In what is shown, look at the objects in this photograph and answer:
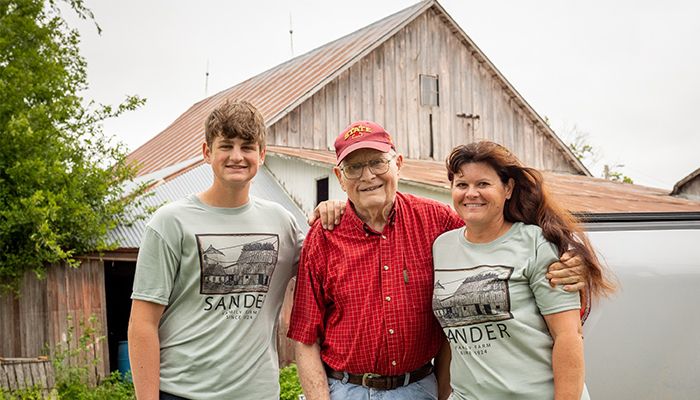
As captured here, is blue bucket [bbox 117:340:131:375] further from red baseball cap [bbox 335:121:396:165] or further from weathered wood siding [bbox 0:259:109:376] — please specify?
red baseball cap [bbox 335:121:396:165]

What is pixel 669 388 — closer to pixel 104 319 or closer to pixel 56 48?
pixel 104 319

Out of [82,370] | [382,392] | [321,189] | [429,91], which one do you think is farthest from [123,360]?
[382,392]

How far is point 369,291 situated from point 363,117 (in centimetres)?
1386

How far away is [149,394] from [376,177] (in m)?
1.31

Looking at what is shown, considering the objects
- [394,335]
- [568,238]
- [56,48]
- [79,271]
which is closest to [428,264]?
[394,335]

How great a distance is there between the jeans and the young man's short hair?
1.12m

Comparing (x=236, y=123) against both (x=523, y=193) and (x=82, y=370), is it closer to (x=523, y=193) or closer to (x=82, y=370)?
(x=523, y=193)

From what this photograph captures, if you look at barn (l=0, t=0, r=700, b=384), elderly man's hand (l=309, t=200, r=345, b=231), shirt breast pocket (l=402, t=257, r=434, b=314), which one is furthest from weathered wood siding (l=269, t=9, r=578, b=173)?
shirt breast pocket (l=402, t=257, r=434, b=314)

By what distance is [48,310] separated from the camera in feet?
35.2

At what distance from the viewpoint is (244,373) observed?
2.91m

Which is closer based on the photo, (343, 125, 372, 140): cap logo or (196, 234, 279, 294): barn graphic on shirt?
(196, 234, 279, 294): barn graphic on shirt

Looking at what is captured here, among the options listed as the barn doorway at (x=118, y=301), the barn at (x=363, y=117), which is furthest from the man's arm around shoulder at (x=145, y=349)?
the barn doorway at (x=118, y=301)

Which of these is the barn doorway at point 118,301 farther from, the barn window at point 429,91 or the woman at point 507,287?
the woman at point 507,287

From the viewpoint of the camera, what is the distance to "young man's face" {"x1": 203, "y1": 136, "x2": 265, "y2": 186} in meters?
2.96
